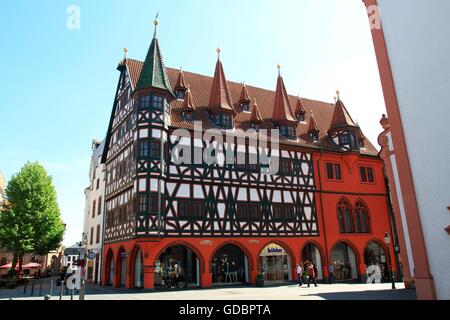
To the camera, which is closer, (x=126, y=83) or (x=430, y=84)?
(x=430, y=84)

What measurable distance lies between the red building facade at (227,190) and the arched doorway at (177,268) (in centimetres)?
8

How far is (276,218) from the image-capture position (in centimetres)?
3022

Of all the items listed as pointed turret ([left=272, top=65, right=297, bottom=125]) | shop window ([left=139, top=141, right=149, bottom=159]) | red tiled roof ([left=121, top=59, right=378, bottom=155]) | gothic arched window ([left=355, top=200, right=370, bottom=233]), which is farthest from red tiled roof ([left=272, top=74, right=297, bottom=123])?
shop window ([left=139, top=141, right=149, bottom=159])

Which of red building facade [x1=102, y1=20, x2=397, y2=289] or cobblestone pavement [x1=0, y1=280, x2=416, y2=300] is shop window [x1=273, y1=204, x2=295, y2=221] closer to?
red building facade [x1=102, y1=20, x2=397, y2=289]

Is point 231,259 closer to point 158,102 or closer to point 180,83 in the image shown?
point 158,102

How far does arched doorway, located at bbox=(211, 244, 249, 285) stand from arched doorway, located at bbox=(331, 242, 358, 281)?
9020mm

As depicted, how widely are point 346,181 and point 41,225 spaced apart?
33.0 metres

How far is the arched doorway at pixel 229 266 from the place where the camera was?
1129 inches

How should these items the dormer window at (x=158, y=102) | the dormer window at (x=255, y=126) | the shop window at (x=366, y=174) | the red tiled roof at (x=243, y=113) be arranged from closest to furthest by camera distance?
the dormer window at (x=158, y=102)
the red tiled roof at (x=243, y=113)
the dormer window at (x=255, y=126)
the shop window at (x=366, y=174)

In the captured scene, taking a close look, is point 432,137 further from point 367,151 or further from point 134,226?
point 367,151

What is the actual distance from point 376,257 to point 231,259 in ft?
49.2

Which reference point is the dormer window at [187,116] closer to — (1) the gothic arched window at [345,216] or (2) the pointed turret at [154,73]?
(2) the pointed turret at [154,73]

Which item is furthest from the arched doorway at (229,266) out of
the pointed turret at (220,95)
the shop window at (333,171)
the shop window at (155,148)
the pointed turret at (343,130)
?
the pointed turret at (343,130)
